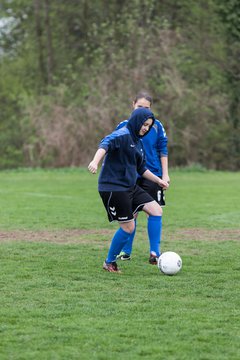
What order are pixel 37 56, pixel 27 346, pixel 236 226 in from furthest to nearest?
pixel 37 56 < pixel 236 226 < pixel 27 346

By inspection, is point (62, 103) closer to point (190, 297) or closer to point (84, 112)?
point (84, 112)

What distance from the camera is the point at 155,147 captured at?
8.48m

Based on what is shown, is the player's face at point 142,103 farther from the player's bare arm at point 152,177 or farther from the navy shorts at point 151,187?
the navy shorts at point 151,187

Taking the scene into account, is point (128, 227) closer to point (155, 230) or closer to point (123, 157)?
Result: point (123, 157)

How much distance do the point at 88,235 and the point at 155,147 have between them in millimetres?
2322

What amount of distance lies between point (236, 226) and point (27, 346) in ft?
23.3

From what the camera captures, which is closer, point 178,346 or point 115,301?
point 178,346

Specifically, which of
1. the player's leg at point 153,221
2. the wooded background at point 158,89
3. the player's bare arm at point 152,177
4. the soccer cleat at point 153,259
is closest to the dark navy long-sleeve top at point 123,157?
the player's bare arm at point 152,177

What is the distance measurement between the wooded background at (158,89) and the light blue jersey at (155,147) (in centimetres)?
1791

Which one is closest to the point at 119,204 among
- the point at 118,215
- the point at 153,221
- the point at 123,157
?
the point at 118,215

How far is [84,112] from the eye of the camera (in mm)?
27203

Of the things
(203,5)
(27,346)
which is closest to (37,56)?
(203,5)

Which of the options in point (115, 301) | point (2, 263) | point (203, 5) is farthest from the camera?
point (203, 5)

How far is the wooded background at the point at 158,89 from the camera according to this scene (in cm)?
2670
